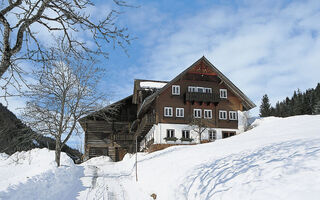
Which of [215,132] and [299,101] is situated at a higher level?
[299,101]

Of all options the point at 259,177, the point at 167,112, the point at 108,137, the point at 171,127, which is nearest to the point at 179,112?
the point at 167,112

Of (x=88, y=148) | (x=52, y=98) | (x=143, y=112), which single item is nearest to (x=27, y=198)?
(x=52, y=98)

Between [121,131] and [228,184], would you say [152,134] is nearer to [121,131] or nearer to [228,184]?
[121,131]

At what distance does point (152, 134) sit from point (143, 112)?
6.02m

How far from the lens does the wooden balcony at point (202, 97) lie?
35.1 metres

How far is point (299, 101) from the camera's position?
76.1 meters

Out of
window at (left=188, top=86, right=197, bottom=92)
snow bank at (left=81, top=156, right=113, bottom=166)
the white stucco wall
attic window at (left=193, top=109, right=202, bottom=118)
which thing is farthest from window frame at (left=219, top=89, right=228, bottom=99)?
snow bank at (left=81, top=156, right=113, bottom=166)

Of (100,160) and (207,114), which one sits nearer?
(207,114)

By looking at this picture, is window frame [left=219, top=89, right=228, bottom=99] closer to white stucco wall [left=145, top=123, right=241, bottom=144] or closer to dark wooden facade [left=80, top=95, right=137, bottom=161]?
white stucco wall [left=145, top=123, right=241, bottom=144]

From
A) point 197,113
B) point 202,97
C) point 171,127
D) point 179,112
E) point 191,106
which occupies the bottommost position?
point 171,127

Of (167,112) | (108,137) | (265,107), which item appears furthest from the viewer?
(265,107)

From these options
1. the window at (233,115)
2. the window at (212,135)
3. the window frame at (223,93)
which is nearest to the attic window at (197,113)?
the window at (212,135)

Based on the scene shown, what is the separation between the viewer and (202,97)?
116ft

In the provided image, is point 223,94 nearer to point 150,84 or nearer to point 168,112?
point 168,112
